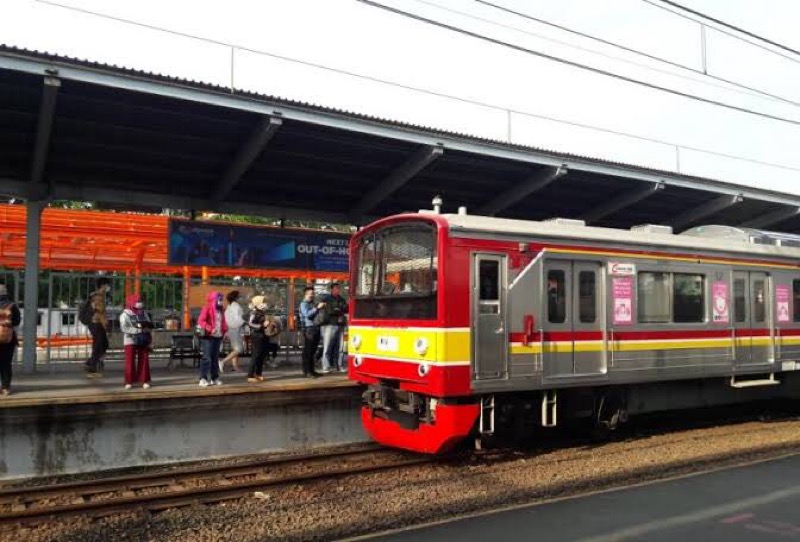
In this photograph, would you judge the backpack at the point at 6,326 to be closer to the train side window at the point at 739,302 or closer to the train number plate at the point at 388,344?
the train number plate at the point at 388,344

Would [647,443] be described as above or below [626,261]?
below

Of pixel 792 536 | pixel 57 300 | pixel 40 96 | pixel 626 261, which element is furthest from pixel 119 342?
pixel 792 536

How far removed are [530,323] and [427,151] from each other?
487 centimetres

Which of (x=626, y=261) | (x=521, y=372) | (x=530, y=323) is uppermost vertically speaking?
(x=626, y=261)

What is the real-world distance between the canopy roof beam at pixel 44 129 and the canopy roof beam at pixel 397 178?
6.07 metres

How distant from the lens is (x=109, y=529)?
6.54 m

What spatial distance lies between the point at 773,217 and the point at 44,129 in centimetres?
1786

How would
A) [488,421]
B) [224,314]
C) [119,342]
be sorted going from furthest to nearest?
[119,342] → [224,314] → [488,421]

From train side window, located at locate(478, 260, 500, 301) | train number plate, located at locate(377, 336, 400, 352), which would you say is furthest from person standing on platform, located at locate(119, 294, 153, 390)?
train side window, located at locate(478, 260, 500, 301)

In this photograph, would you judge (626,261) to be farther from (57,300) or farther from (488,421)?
(57,300)

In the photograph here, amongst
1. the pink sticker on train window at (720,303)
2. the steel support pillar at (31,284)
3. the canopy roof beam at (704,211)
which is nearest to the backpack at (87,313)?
the steel support pillar at (31,284)

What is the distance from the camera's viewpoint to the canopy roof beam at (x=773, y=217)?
18.8 meters

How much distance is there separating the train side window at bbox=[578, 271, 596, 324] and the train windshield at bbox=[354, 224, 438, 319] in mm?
2328

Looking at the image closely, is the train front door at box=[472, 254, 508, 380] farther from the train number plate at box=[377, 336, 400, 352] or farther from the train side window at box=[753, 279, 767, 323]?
the train side window at box=[753, 279, 767, 323]
